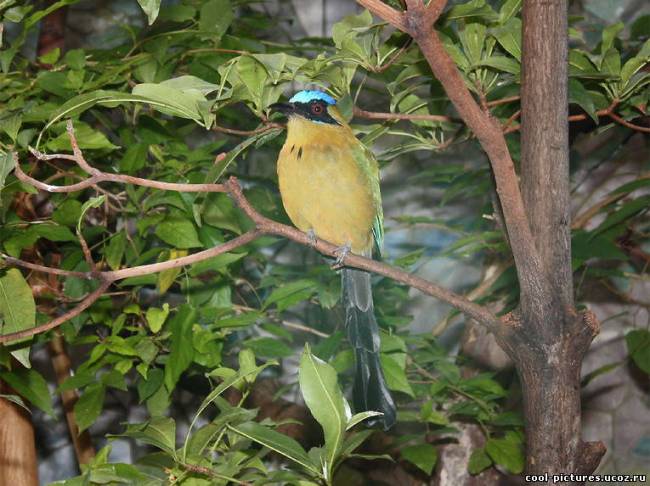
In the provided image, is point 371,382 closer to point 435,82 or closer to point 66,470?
point 435,82

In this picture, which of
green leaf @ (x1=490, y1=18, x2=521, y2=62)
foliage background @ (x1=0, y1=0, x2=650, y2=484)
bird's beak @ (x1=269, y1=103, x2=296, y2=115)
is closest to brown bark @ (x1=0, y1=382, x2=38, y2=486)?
foliage background @ (x1=0, y1=0, x2=650, y2=484)

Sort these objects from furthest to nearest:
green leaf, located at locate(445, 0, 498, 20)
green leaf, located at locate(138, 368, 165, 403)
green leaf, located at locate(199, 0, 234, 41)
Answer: green leaf, located at locate(199, 0, 234, 41) → green leaf, located at locate(138, 368, 165, 403) → green leaf, located at locate(445, 0, 498, 20)

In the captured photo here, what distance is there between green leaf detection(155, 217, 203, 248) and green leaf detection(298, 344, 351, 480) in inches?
21.6

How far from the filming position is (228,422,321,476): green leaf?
107 centimetres

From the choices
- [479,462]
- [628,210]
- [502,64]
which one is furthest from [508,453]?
[502,64]

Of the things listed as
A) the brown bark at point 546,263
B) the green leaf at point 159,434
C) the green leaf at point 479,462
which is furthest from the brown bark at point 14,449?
the brown bark at point 546,263

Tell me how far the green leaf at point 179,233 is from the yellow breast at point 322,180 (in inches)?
8.2

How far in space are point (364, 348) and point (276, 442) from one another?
0.53m

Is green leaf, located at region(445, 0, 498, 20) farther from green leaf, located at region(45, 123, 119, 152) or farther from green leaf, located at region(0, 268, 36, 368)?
green leaf, located at region(0, 268, 36, 368)

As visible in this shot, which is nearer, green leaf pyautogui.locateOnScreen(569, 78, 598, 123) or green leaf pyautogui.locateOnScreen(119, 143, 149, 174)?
green leaf pyautogui.locateOnScreen(569, 78, 598, 123)

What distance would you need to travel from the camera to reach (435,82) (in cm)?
146

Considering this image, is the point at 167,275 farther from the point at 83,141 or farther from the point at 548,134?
the point at 548,134

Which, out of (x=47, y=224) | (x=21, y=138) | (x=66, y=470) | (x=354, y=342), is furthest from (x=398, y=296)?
(x=66, y=470)

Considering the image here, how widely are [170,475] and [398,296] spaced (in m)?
1.10
